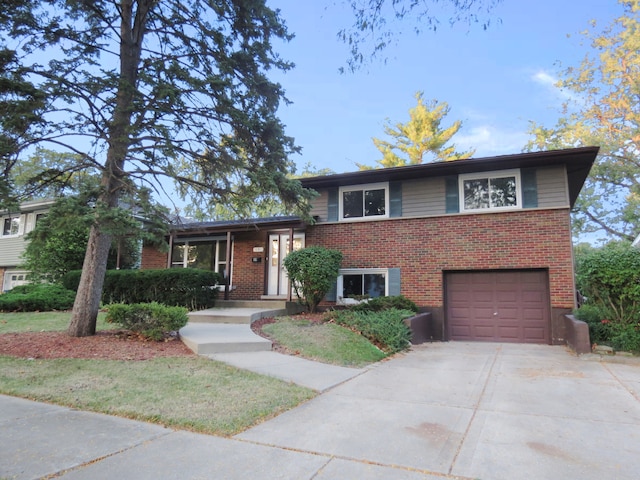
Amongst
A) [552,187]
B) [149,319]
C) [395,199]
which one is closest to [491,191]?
[552,187]

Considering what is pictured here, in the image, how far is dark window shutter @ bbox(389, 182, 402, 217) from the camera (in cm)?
1227

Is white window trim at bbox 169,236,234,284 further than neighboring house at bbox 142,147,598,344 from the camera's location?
Yes

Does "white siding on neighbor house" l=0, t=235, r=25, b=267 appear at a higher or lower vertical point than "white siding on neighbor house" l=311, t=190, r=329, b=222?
lower

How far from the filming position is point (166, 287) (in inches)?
482

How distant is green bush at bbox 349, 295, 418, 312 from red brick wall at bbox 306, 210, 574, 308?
1.92ft

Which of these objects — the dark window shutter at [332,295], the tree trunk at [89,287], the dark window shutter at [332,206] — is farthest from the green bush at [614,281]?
the tree trunk at [89,287]

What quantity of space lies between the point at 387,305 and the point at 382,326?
1.97 metres

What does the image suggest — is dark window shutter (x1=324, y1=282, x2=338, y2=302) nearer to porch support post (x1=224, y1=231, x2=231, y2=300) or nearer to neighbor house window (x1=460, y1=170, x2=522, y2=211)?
porch support post (x1=224, y1=231, x2=231, y2=300)

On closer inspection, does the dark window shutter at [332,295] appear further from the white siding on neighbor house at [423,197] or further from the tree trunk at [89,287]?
the tree trunk at [89,287]

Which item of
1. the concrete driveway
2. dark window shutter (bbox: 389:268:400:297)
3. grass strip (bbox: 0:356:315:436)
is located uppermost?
dark window shutter (bbox: 389:268:400:297)

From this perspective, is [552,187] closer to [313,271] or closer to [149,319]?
[313,271]

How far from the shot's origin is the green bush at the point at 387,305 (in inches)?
422

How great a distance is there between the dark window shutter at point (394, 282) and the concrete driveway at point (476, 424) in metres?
5.24

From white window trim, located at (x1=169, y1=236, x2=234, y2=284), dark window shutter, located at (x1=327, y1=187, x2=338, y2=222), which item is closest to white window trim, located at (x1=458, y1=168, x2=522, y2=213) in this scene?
dark window shutter, located at (x1=327, y1=187, x2=338, y2=222)
